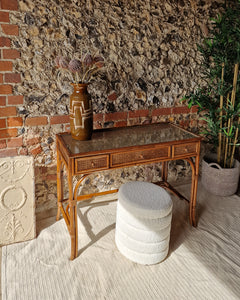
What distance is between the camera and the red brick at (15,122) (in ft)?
8.50

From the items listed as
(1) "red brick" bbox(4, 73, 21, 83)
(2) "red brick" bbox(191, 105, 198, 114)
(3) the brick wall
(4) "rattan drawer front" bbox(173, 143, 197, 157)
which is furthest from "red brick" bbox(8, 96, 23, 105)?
(2) "red brick" bbox(191, 105, 198, 114)

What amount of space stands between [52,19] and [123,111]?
1.08 metres

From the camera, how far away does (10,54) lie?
2.45 meters

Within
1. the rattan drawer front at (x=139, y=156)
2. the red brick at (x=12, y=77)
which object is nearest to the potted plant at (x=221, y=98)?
the rattan drawer front at (x=139, y=156)

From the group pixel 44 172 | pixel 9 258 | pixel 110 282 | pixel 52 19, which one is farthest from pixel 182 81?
pixel 9 258

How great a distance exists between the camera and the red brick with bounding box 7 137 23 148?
2644mm

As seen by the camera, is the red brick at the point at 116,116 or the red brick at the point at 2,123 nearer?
the red brick at the point at 2,123

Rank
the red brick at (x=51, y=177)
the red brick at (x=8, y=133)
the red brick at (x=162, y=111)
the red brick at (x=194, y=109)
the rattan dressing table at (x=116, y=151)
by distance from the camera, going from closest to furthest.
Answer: the rattan dressing table at (x=116, y=151) < the red brick at (x=8, y=133) < the red brick at (x=51, y=177) < the red brick at (x=162, y=111) < the red brick at (x=194, y=109)

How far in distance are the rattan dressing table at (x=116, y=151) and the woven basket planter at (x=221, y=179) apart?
0.73 metres

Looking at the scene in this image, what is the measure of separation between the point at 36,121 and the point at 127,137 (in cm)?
83

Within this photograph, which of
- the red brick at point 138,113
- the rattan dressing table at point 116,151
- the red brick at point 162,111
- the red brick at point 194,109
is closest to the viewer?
the rattan dressing table at point 116,151

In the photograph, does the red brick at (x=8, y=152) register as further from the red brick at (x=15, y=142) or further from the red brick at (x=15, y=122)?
the red brick at (x=15, y=122)

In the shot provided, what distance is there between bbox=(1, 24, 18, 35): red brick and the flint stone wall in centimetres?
4

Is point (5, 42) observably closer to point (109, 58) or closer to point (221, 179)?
point (109, 58)
